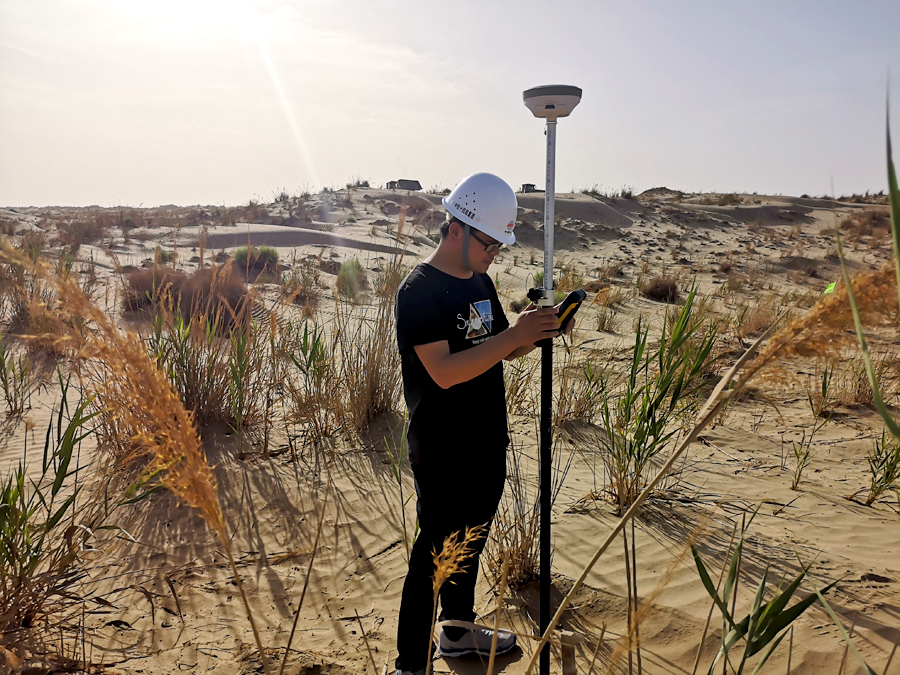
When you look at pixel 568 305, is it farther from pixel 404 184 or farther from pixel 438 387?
pixel 404 184

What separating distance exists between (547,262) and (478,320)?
0.38 metres

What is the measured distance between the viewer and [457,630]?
2.43 m

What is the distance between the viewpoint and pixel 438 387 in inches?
82.0

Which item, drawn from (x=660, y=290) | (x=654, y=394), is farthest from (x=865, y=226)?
(x=654, y=394)

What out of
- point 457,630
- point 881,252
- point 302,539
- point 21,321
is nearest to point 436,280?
point 457,630

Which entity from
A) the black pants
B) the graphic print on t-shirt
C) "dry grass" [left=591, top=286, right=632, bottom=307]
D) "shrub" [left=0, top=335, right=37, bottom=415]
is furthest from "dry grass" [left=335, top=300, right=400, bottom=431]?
"dry grass" [left=591, top=286, right=632, bottom=307]

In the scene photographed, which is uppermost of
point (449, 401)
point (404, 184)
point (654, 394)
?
point (404, 184)

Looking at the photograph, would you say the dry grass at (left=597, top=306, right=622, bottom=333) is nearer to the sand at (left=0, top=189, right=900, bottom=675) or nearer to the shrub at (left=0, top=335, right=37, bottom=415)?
the sand at (left=0, top=189, right=900, bottom=675)

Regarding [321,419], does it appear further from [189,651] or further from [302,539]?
[189,651]

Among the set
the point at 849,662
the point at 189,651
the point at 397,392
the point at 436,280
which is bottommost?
the point at 189,651

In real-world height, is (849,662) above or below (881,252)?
below

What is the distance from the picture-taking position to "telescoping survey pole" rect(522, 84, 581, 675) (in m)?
1.81

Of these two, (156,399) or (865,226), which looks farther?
(865,226)

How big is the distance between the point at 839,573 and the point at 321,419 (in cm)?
358
